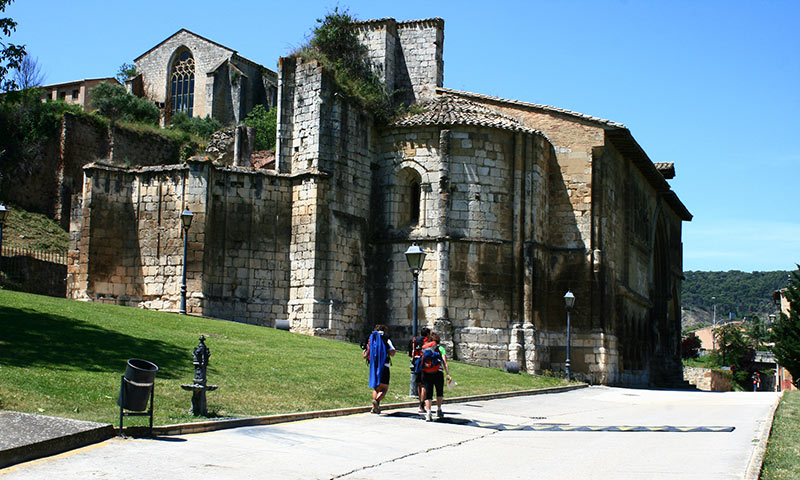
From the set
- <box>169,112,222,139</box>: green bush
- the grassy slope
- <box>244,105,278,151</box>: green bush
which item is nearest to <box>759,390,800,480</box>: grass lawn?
the grassy slope

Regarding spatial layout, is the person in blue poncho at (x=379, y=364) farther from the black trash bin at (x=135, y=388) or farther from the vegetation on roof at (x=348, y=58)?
the vegetation on roof at (x=348, y=58)

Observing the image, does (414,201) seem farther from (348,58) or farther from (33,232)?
(33,232)

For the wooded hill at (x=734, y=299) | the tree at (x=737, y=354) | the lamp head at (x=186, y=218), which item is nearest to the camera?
the lamp head at (x=186, y=218)

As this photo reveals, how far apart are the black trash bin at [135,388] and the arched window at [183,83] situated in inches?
2104

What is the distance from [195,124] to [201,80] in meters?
7.71

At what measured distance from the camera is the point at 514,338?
1308 inches

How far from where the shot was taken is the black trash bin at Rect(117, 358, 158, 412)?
1176 centimetres

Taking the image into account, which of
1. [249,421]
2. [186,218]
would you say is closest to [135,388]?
[249,421]

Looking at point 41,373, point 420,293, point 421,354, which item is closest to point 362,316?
point 420,293

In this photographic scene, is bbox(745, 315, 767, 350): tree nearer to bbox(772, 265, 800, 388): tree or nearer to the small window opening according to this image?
bbox(772, 265, 800, 388): tree

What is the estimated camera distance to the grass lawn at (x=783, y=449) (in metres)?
10.5

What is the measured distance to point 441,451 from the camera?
508 inches

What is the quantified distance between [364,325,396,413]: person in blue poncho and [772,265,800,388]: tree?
115 feet

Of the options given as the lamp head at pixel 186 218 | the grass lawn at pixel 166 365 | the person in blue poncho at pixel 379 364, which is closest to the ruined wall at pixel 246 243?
the lamp head at pixel 186 218
